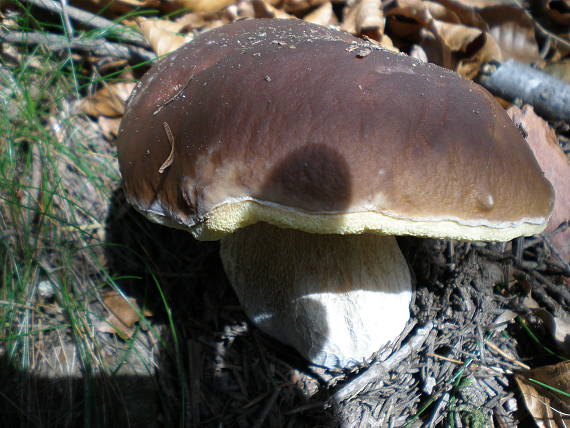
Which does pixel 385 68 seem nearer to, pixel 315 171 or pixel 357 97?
pixel 357 97

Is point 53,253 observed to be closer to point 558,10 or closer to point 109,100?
point 109,100

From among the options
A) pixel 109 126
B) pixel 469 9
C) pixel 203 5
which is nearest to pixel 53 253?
pixel 109 126

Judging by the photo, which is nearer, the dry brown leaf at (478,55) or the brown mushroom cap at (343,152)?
the brown mushroom cap at (343,152)

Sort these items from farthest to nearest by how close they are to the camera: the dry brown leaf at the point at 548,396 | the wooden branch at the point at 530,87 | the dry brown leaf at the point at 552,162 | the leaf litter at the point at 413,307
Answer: the wooden branch at the point at 530,87 < the dry brown leaf at the point at 552,162 < the leaf litter at the point at 413,307 < the dry brown leaf at the point at 548,396

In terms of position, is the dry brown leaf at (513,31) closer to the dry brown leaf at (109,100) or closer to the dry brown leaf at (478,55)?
the dry brown leaf at (478,55)

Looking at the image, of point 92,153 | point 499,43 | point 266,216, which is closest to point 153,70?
point 266,216

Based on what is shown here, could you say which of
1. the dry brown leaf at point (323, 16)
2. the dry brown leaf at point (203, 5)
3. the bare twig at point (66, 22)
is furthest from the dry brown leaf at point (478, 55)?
the bare twig at point (66, 22)

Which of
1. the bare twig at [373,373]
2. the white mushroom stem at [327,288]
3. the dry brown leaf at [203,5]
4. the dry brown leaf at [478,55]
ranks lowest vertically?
the bare twig at [373,373]
